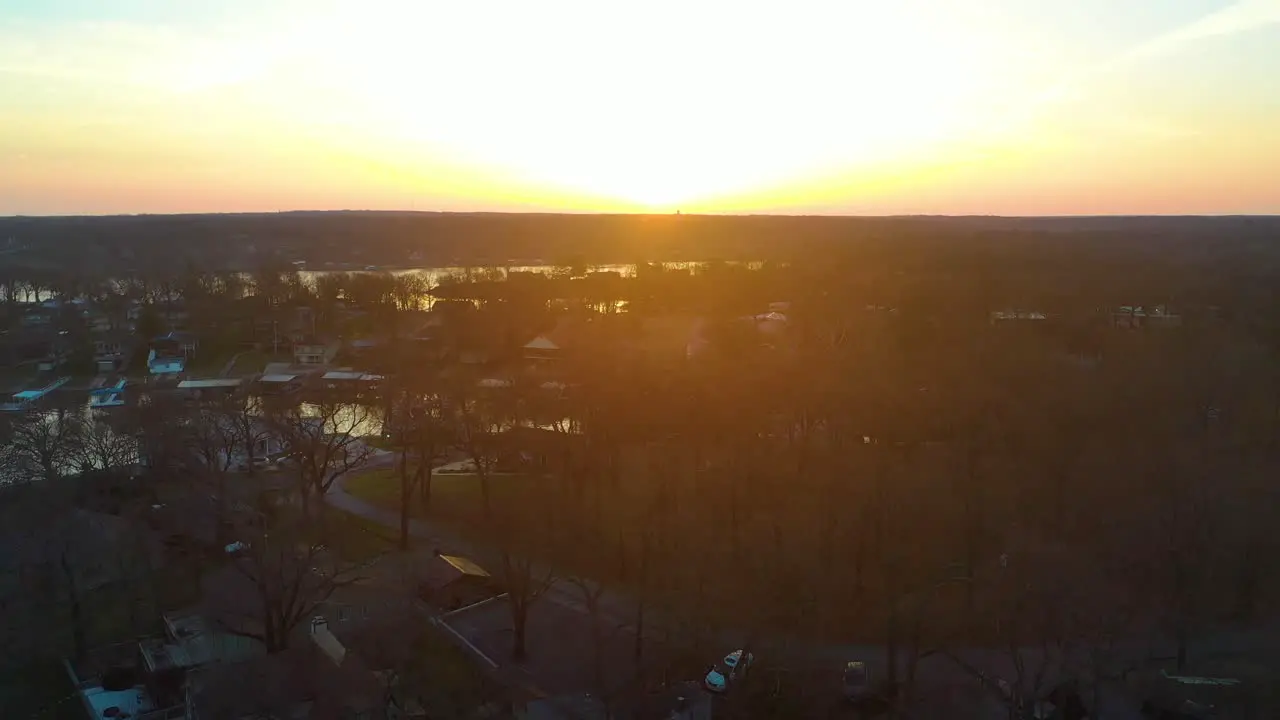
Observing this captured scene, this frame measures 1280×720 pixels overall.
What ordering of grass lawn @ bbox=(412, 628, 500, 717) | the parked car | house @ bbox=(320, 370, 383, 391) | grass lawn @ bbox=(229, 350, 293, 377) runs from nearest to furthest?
1. grass lawn @ bbox=(412, 628, 500, 717)
2. the parked car
3. house @ bbox=(320, 370, 383, 391)
4. grass lawn @ bbox=(229, 350, 293, 377)

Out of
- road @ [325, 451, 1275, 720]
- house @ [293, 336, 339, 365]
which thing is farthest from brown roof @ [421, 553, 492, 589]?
house @ [293, 336, 339, 365]

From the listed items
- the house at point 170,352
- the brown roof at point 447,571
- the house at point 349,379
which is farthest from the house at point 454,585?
the house at point 170,352

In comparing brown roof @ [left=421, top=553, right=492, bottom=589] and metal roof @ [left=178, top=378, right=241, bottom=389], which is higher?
metal roof @ [left=178, top=378, right=241, bottom=389]

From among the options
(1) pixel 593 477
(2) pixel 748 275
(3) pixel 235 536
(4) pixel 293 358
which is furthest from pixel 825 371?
(2) pixel 748 275

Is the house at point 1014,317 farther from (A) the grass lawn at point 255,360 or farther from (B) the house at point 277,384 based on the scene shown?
(A) the grass lawn at point 255,360

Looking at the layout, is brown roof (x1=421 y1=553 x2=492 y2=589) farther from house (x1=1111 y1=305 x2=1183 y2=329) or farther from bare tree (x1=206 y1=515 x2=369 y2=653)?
house (x1=1111 y1=305 x2=1183 y2=329)

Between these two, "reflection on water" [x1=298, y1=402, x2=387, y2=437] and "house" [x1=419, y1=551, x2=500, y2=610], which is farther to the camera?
"reflection on water" [x1=298, y1=402, x2=387, y2=437]

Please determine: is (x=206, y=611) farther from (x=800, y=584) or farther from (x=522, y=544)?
(x=800, y=584)

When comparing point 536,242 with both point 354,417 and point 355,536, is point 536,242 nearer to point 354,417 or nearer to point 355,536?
point 354,417
